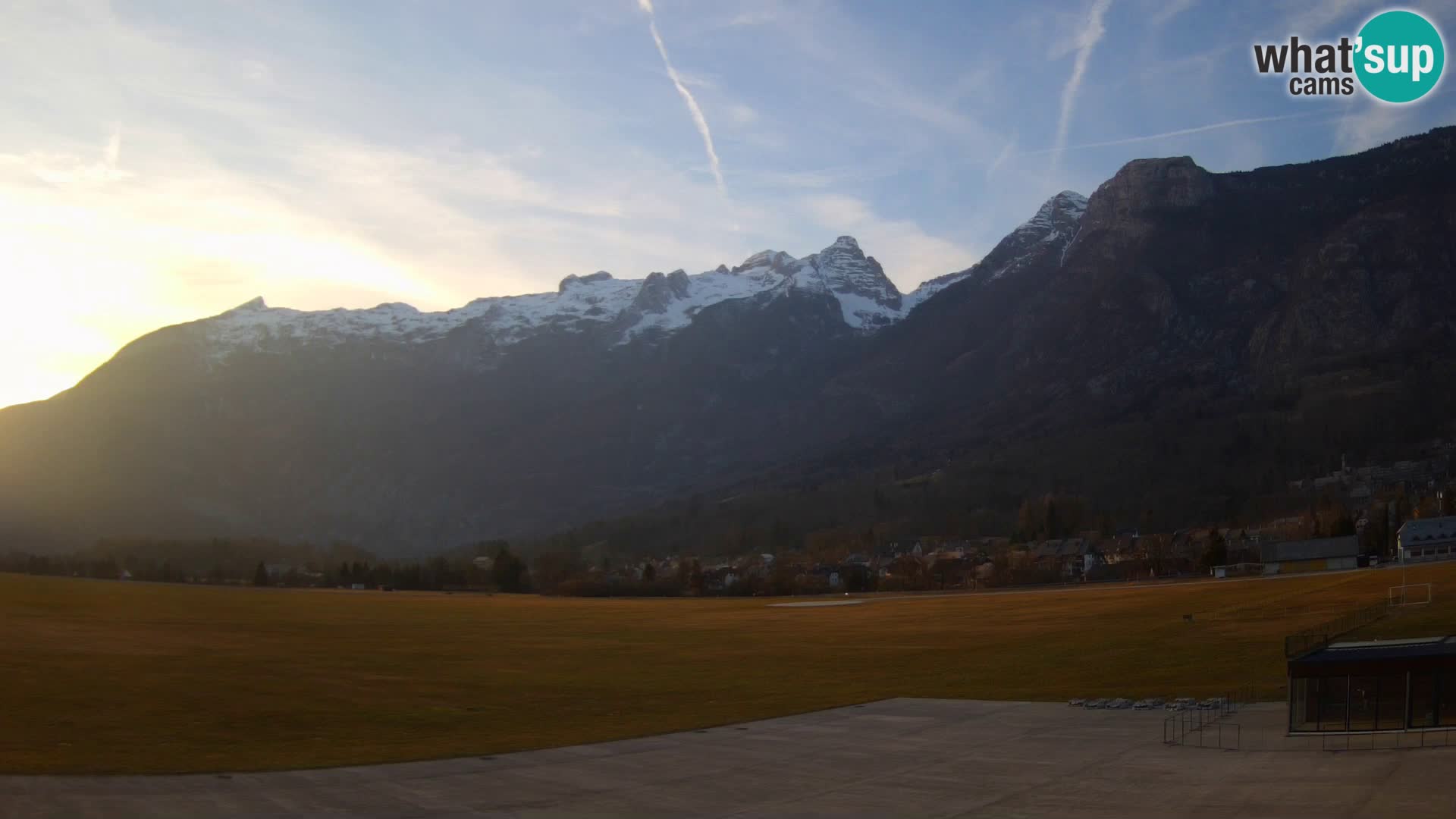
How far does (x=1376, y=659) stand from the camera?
129 ft

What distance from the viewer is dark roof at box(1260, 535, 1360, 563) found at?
138 metres

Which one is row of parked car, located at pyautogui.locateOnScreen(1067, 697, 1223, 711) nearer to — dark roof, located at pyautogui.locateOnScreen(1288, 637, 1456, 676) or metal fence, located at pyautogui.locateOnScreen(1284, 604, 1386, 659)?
metal fence, located at pyautogui.locateOnScreen(1284, 604, 1386, 659)

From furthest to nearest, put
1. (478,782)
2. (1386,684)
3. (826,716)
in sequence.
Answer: (826,716)
(1386,684)
(478,782)

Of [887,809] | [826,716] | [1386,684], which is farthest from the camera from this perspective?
[826,716]

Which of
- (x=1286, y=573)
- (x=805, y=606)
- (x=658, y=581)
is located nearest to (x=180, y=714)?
(x=805, y=606)

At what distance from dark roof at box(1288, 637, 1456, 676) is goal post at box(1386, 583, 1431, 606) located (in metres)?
27.7

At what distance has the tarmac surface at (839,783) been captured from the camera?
30609mm

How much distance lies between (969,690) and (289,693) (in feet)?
101

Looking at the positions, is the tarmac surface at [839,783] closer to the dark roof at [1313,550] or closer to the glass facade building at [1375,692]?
the glass facade building at [1375,692]

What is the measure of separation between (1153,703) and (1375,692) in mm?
9743

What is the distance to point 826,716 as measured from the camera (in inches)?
1906

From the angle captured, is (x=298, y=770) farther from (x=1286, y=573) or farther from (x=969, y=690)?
(x=1286, y=573)

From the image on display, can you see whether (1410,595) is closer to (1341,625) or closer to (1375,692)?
(1341,625)

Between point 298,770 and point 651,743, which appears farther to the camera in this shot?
point 651,743
